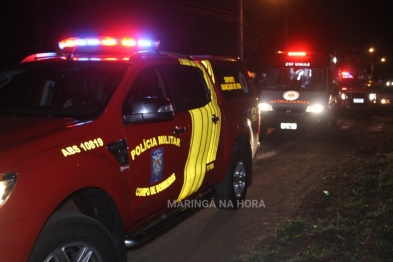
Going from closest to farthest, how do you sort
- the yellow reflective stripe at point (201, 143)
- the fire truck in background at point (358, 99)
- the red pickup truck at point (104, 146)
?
the red pickup truck at point (104, 146)
the yellow reflective stripe at point (201, 143)
the fire truck in background at point (358, 99)

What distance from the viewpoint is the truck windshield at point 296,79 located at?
14305 millimetres

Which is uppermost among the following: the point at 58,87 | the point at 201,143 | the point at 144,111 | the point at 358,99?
the point at 58,87

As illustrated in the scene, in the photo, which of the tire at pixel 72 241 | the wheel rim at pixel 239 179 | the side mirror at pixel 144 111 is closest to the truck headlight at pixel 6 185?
the tire at pixel 72 241

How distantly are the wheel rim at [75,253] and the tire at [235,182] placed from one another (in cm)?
302

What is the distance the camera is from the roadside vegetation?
5.06 metres

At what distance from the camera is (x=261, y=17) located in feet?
127

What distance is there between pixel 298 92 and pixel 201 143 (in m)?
9.19

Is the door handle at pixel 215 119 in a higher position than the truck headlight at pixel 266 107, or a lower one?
higher

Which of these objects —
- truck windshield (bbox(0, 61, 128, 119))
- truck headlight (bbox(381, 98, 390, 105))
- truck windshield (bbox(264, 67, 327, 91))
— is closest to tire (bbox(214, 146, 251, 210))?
truck windshield (bbox(0, 61, 128, 119))

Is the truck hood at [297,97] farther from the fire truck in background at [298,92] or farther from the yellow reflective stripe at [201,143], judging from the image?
the yellow reflective stripe at [201,143]

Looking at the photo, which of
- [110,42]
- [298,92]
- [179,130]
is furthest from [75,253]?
[298,92]

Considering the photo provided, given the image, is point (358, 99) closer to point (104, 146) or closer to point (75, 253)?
point (104, 146)

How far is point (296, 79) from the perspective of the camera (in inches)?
571

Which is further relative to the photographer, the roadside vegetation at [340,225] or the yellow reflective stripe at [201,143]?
the yellow reflective stripe at [201,143]
